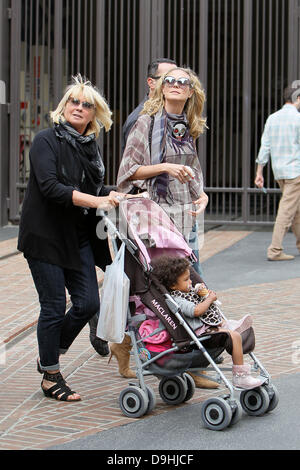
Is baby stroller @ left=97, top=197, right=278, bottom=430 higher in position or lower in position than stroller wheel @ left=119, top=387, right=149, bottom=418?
higher

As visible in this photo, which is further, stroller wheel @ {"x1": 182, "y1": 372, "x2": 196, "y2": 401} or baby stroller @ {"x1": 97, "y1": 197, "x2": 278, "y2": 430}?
stroller wheel @ {"x1": 182, "y1": 372, "x2": 196, "y2": 401}

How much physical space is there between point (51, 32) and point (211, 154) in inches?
133

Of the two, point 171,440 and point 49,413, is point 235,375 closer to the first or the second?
point 171,440

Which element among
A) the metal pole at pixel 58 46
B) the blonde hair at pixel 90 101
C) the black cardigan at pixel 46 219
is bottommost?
the black cardigan at pixel 46 219

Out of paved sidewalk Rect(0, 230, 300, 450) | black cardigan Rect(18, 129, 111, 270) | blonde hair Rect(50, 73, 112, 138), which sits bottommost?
paved sidewalk Rect(0, 230, 300, 450)

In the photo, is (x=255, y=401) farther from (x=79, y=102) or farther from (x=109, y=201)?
(x=79, y=102)

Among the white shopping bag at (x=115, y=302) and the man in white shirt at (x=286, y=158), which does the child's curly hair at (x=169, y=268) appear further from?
the man in white shirt at (x=286, y=158)

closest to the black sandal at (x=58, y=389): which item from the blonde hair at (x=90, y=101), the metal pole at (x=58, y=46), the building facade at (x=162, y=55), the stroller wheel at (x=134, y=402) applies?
the stroller wheel at (x=134, y=402)

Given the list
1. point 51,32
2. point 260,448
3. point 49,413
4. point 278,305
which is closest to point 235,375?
point 260,448

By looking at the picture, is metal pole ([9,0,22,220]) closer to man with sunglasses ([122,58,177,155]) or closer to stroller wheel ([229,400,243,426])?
man with sunglasses ([122,58,177,155])

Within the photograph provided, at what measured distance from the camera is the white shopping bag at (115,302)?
5.02 meters

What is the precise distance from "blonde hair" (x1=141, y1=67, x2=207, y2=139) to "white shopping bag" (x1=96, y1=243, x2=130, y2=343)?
1012 millimetres

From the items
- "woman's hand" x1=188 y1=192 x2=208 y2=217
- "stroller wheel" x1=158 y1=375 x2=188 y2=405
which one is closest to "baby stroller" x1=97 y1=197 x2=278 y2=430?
"stroller wheel" x1=158 y1=375 x2=188 y2=405

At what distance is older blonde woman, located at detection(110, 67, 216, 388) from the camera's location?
18.1 feet
